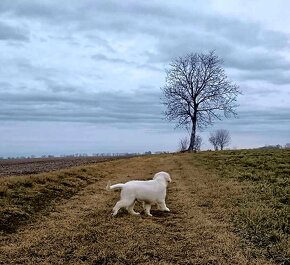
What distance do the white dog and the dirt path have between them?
265 millimetres

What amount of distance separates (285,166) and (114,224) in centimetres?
1394

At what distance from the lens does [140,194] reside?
11.6 m

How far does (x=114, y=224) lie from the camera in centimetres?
1038

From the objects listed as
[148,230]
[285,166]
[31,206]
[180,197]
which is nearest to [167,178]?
[180,197]

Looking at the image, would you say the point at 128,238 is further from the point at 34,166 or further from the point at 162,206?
the point at 34,166

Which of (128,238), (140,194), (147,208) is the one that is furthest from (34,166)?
(128,238)

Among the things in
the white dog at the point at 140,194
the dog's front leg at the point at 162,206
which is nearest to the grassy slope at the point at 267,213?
the dog's front leg at the point at 162,206

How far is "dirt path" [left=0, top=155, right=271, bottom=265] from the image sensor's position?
7.78m

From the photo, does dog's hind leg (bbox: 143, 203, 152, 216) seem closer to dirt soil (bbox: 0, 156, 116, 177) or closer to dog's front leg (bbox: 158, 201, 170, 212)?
dog's front leg (bbox: 158, 201, 170, 212)

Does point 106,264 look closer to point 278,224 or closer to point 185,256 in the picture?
point 185,256

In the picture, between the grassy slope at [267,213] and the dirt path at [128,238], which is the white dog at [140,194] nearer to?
the dirt path at [128,238]

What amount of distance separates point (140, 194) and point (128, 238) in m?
2.64

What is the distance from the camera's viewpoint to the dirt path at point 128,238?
306 inches

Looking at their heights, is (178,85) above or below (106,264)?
above
